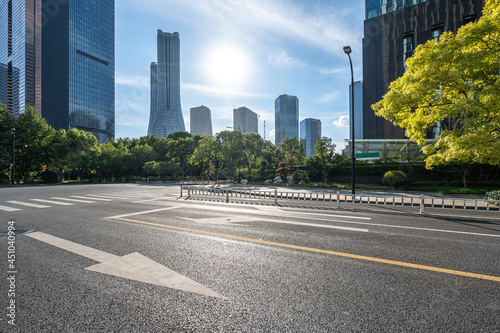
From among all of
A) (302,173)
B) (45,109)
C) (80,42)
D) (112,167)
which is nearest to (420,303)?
(302,173)

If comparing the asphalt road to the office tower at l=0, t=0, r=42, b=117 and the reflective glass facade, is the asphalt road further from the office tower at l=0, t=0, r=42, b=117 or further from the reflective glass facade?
the office tower at l=0, t=0, r=42, b=117

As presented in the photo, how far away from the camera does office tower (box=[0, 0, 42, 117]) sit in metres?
107

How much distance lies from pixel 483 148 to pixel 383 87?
4513 centimetres

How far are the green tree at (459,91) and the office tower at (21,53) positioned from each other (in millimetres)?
154301

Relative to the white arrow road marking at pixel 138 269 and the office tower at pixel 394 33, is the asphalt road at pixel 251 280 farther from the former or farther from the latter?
the office tower at pixel 394 33

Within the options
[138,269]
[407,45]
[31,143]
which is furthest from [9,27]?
[138,269]

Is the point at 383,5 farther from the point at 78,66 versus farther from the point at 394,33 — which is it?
the point at 78,66

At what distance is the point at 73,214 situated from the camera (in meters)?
9.53

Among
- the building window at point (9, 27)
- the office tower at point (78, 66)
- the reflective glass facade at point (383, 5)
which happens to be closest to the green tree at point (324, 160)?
the reflective glass facade at point (383, 5)

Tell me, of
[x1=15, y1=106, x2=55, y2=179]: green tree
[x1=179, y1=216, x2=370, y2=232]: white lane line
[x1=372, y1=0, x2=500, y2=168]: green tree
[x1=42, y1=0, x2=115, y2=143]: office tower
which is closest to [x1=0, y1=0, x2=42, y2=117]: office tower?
[x1=42, y1=0, x2=115, y2=143]: office tower

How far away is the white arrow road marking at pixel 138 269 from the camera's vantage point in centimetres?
341

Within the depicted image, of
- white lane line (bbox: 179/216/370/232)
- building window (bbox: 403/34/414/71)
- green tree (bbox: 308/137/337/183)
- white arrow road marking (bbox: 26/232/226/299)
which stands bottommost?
white lane line (bbox: 179/216/370/232)

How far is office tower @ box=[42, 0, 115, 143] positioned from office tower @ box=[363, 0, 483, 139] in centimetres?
12585

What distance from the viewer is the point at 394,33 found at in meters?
45.8
